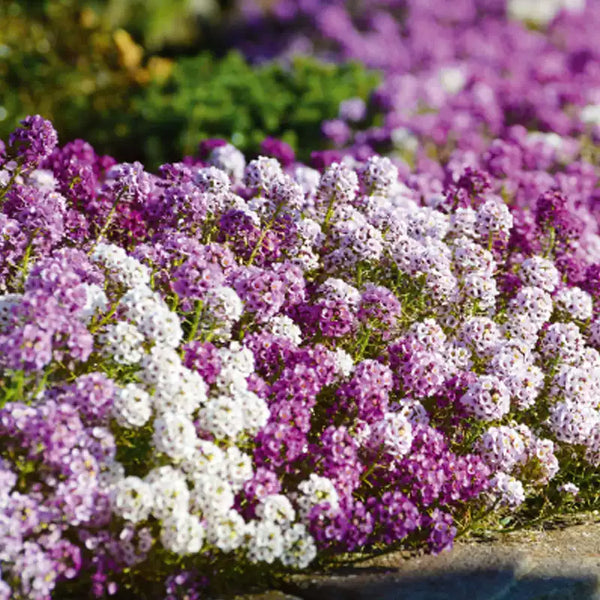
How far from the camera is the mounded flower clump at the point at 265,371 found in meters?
3.60

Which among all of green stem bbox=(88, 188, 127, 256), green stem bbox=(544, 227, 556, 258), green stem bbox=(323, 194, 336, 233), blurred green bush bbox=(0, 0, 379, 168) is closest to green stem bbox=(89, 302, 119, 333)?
green stem bbox=(88, 188, 127, 256)

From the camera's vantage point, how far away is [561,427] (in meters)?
4.70

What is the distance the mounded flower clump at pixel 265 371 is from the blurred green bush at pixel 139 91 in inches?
137

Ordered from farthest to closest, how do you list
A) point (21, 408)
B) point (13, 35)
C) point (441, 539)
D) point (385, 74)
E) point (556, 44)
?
point (556, 44), point (385, 74), point (13, 35), point (441, 539), point (21, 408)

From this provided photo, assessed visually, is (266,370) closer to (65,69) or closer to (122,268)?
(122,268)

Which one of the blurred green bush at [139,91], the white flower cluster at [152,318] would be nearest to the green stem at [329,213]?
the white flower cluster at [152,318]

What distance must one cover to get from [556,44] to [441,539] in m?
11.7

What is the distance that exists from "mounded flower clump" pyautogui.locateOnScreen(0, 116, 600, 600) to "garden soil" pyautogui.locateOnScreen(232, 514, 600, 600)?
0.37 ft

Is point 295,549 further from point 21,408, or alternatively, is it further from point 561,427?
point 561,427

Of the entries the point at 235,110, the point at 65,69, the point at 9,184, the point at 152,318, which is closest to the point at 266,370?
the point at 152,318

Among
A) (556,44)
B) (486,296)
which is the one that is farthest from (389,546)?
(556,44)

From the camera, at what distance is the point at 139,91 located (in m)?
10.5

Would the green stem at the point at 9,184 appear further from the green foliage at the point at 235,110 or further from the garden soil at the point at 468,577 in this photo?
the green foliage at the point at 235,110

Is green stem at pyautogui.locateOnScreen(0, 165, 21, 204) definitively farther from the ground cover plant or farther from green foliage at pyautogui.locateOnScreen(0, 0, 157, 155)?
green foliage at pyautogui.locateOnScreen(0, 0, 157, 155)
